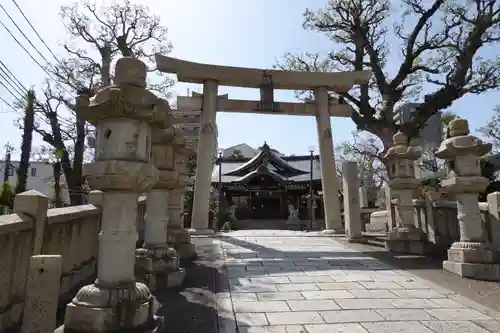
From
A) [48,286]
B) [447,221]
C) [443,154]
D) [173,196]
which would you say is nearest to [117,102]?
[48,286]

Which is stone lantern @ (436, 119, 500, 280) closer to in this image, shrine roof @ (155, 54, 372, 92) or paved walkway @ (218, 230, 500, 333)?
paved walkway @ (218, 230, 500, 333)

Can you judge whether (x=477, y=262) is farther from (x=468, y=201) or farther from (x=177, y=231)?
(x=177, y=231)

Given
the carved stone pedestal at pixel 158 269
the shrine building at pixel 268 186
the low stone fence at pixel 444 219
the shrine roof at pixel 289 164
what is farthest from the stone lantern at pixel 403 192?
the shrine roof at pixel 289 164

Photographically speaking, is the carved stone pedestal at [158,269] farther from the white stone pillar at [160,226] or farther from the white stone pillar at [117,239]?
the white stone pillar at [117,239]

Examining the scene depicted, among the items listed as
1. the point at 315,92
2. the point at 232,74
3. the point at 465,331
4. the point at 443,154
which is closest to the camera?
the point at 465,331

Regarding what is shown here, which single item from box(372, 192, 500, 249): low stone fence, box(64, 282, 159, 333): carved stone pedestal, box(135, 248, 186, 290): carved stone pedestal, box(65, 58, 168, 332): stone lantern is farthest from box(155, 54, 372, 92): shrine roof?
box(64, 282, 159, 333): carved stone pedestal

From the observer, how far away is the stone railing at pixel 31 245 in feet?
11.9

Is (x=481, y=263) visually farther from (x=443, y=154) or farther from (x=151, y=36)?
(x=151, y=36)

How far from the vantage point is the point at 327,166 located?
45.2 feet

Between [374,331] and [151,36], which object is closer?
[374,331]

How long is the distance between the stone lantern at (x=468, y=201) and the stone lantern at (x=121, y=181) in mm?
5847

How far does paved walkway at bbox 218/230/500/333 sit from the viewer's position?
3.81 meters

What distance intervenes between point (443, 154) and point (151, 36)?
20.1m

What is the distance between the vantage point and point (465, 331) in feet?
11.9
